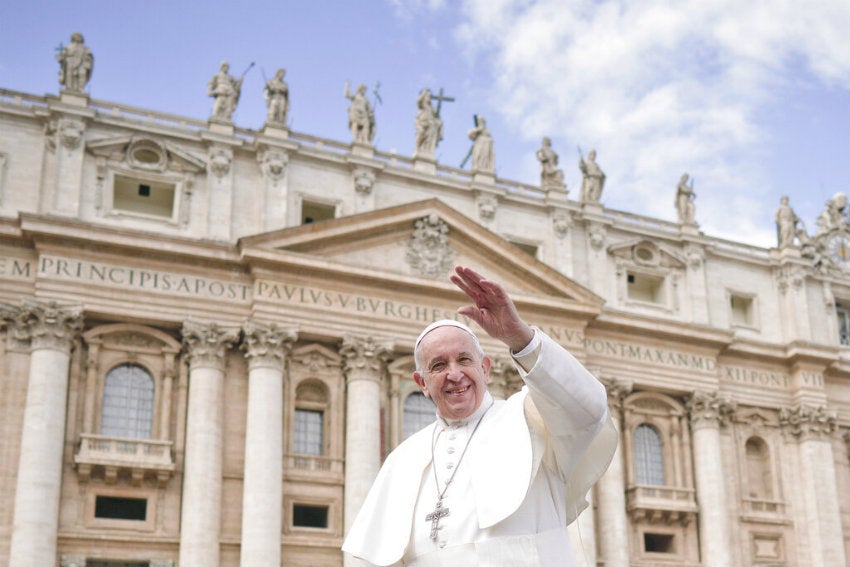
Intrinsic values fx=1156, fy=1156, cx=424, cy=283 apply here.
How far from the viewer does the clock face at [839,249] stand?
37.4 metres

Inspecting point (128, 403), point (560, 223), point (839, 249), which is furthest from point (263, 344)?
point (839, 249)

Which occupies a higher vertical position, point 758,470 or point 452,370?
point 758,470

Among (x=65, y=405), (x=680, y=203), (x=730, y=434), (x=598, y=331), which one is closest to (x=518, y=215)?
(x=598, y=331)

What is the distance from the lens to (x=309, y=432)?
27.2 m

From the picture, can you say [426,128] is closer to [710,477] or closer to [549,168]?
[549,168]

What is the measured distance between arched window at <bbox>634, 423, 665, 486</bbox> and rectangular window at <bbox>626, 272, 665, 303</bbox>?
154 inches

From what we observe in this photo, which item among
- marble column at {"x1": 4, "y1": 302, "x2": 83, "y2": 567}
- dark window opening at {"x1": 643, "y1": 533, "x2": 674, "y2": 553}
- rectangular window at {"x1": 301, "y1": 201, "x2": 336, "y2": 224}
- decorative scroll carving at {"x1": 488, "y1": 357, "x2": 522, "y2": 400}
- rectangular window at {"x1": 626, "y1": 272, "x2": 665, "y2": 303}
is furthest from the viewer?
rectangular window at {"x1": 626, "y1": 272, "x2": 665, "y2": 303}

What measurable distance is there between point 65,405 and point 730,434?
1816cm

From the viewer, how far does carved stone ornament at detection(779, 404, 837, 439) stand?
33.2m

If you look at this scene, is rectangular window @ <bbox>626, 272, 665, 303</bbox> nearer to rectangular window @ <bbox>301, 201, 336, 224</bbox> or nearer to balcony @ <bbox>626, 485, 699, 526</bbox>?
balcony @ <bbox>626, 485, 699, 526</bbox>

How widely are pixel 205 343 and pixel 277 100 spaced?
22.6 ft

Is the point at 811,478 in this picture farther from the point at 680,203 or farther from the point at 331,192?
the point at 331,192

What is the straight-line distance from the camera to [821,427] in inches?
1319

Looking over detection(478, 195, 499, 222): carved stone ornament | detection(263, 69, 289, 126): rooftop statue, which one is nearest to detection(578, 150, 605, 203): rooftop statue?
detection(478, 195, 499, 222): carved stone ornament
